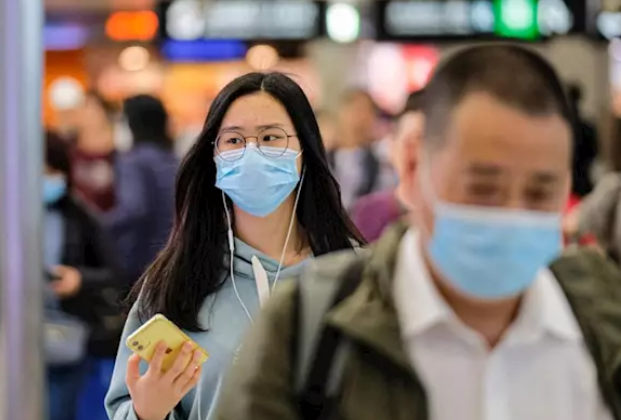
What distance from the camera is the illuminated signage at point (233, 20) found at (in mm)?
7188

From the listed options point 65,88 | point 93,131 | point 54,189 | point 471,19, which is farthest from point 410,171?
point 65,88

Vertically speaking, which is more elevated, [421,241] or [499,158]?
[499,158]

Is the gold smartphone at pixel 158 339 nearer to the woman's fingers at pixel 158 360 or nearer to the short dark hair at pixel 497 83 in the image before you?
the woman's fingers at pixel 158 360

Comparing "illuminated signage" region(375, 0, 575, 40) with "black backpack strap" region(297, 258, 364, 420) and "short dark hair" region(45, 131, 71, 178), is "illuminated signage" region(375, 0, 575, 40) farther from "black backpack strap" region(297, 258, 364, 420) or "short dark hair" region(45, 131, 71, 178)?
"black backpack strap" region(297, 258, 364, 420)

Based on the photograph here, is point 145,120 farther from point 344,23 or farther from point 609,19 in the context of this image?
point 609,19

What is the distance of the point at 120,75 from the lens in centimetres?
1188

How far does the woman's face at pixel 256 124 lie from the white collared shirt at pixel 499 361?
2.34 ft

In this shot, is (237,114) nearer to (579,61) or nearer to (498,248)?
(498,248)

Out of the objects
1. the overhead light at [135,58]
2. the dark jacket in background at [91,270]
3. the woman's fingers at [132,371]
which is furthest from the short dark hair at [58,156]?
the overhead light at [135,58]

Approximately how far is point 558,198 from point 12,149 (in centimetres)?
84

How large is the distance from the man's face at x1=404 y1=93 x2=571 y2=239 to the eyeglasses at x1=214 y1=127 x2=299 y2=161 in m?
0.77

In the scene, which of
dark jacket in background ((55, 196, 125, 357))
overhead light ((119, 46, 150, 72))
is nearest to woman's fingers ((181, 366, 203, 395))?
dark jacket in background ((55, 196, 125, 357))

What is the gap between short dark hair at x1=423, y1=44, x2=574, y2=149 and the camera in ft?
4.70

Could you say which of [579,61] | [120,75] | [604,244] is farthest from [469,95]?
[120,75]
